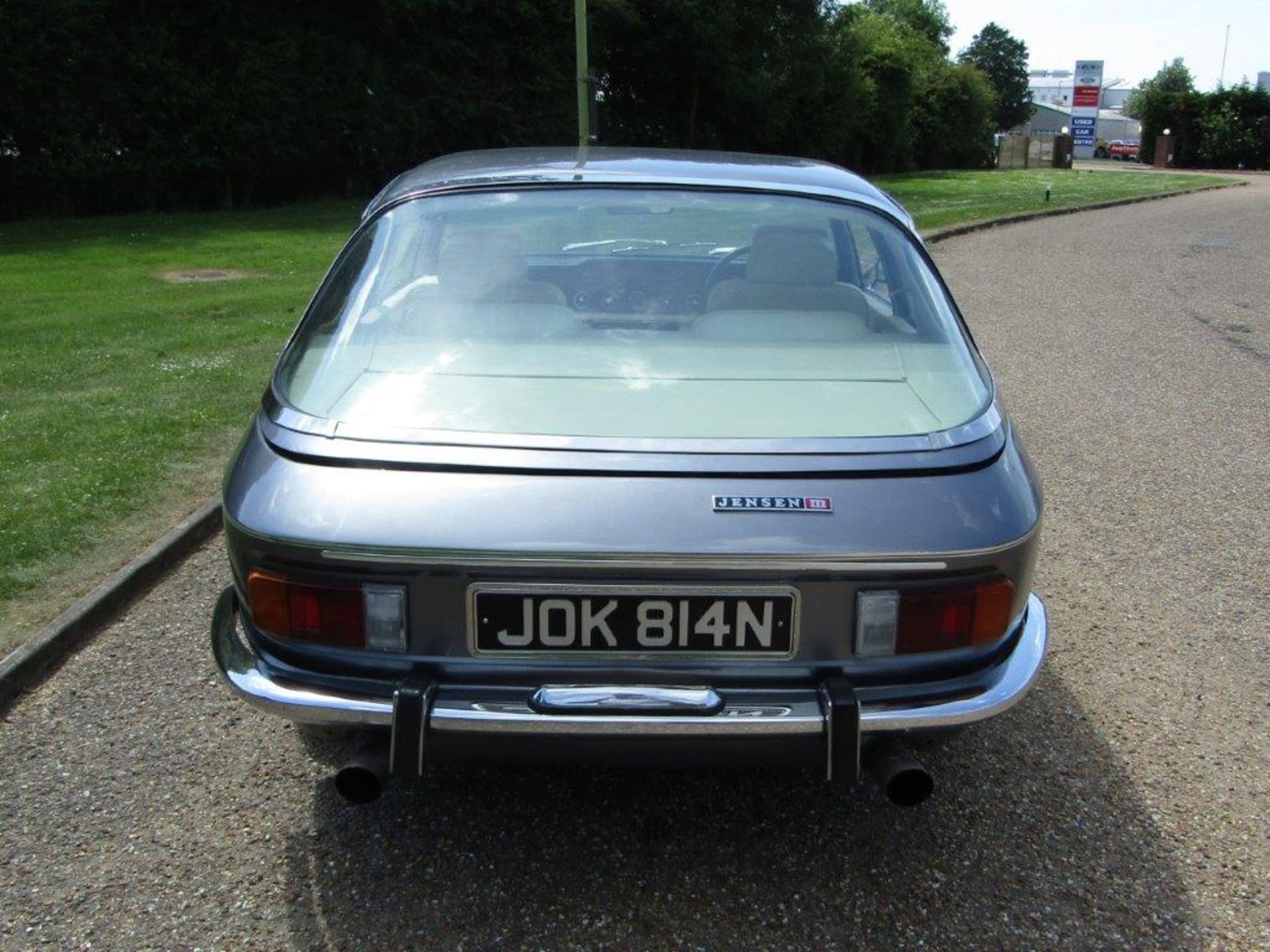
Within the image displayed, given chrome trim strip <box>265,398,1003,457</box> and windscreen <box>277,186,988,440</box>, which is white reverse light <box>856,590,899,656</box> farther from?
windscreen <box>277,186,988,440</box>

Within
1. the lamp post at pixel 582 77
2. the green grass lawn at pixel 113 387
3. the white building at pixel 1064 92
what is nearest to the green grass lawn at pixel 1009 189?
the lamp post at pixel 582 77

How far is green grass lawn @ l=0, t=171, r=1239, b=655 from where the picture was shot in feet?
15.3

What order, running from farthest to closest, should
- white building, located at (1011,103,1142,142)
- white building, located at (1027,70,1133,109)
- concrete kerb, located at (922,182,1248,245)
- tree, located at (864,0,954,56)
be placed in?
white building, located at (1027,70,1133,109) < white building, located at (1011,103,1142,142) < tree, located at (864,0,954,56) < concrete kerb, located at (922,182,1248,245)

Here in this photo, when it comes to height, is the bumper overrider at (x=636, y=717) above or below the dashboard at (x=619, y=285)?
below

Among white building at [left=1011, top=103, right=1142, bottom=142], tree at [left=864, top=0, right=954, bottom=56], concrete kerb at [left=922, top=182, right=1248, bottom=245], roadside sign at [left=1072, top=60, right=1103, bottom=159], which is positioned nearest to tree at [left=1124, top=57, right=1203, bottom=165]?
roadside sign at [left=1072, top=60, right=1103, bottom=159]

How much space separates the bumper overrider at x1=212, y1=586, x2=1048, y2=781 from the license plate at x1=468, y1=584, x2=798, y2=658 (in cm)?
8

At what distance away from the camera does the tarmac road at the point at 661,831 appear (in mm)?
2578

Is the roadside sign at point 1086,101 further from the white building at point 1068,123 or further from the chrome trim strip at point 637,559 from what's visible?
the chrome trim strip at point 637,559

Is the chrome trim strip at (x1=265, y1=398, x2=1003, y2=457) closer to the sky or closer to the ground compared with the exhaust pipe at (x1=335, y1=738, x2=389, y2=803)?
closer to the sky

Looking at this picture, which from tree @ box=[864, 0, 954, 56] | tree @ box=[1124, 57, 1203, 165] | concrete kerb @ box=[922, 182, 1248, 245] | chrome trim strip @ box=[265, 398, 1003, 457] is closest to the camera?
chrome trim strip @ box=[265, 398, 1003, 457]

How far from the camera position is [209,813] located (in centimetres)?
297

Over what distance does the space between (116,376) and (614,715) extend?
6.29m

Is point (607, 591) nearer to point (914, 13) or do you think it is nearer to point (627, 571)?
point (627, 571)

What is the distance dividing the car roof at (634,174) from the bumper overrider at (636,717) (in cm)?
159
